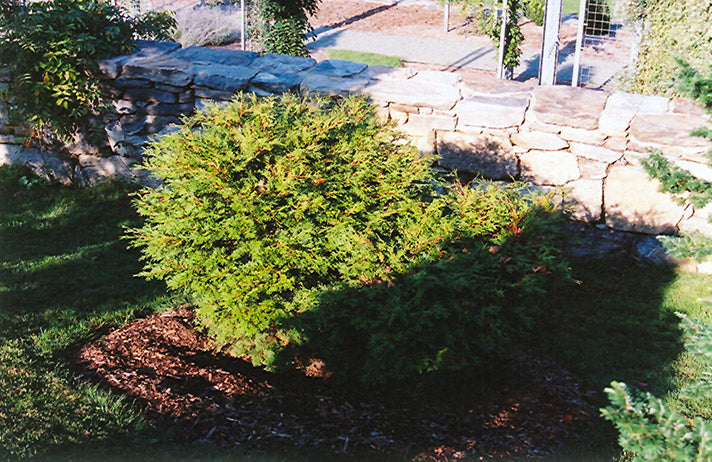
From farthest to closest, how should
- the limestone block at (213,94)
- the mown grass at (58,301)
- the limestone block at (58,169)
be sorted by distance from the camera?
1. the limestone block at (58,169)
2. the limestone block at (213,94)
3. the mown grass at (58,301)

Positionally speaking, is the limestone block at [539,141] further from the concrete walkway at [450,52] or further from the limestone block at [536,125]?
the concrete walkway at [450,52]

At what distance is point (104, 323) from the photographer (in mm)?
4395

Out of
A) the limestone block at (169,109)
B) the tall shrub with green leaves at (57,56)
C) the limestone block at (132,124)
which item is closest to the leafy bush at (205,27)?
the tall shrub with green leaves at (57,56)

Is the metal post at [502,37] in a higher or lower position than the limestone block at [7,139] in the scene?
higher

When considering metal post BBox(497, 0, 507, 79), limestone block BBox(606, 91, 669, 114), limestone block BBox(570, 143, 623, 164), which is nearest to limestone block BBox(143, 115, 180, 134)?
limestone block BBox(570, 143, 623, 164)

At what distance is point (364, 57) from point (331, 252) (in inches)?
399

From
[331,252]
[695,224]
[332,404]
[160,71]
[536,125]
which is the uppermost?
[160,71]

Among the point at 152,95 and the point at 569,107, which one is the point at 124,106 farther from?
the point at 569,107

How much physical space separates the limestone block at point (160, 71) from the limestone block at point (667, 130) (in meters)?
3.99

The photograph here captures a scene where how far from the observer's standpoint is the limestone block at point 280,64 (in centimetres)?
639

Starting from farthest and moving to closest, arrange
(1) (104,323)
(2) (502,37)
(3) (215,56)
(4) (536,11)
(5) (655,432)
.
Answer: (4) (536,11)
(2) (502,37)
(3) (215,56)
(1) (104,323)
(5) (655,432)

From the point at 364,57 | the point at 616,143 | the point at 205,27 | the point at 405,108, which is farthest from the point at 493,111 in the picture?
the point at 205,27

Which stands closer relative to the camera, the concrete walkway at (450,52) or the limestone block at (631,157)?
the limestone block at (631,157)

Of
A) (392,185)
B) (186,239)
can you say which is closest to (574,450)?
(392,185)
